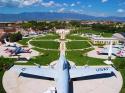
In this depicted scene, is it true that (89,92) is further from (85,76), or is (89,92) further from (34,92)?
(34,92)

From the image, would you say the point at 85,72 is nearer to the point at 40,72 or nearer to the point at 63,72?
the point at 63,72

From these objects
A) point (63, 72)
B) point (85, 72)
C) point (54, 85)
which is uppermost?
point (63, 72)

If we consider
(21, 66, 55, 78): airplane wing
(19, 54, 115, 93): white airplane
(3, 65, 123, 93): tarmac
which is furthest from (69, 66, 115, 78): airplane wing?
(21, 66, 55, 78): airplane wing

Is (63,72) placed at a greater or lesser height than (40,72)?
greater

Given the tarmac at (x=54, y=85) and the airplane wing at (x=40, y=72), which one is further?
the airplane wing at (x=40, y=72)

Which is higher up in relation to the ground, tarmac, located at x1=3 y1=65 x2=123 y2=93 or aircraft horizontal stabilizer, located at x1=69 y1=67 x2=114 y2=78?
aircraft horizontal stabilizer, located at x1=69 y1=67 x2=114 y2=78

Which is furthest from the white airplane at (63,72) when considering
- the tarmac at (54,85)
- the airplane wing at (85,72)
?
the tarmac at (54,85)

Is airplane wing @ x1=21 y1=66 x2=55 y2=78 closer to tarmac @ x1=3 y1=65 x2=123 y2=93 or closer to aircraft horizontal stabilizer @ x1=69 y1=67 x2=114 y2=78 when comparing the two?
tarmac @ x1=3 y1=65 x2=123 y2=93

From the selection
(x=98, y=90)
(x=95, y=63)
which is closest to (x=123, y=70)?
(x=95, y=63)

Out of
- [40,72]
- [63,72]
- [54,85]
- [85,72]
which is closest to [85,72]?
[85,72]

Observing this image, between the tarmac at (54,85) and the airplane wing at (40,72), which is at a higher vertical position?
the airplane wing at (40,72)

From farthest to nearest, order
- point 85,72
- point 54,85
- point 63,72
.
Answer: point 85,72 → point 54,85 → point 63,72

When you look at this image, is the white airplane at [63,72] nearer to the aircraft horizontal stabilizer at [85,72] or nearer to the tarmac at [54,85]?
the aircraft horizontal stabilizer at [85,72]
